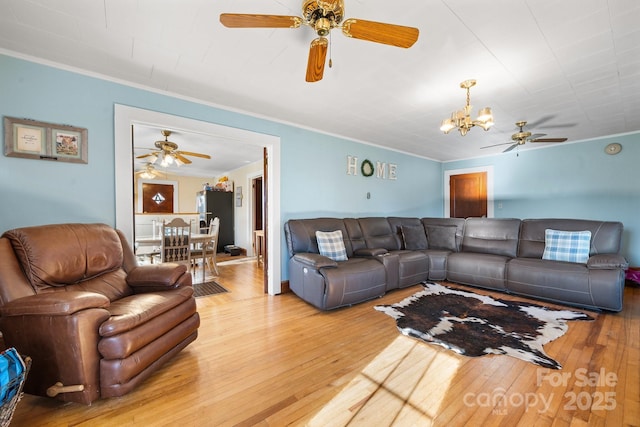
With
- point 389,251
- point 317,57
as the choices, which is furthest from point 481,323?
point 317,57

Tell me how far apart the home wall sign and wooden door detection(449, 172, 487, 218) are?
205 centimetres

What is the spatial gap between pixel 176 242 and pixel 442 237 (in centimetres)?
450

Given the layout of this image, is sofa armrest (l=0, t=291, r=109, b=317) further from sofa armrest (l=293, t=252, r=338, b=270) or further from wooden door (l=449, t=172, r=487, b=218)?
wooden door (l=449, t=172, r=487, b=218)

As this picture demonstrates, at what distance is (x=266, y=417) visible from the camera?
1.45m

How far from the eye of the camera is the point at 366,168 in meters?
4.90

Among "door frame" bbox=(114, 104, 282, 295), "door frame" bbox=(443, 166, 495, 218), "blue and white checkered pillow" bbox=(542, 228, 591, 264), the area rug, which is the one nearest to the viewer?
"door frame" bbox=(114, 104, 282, 295)

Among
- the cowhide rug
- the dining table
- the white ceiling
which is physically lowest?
the cowhide rug

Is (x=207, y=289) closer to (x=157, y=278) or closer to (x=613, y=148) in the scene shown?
(x=157, y=278)

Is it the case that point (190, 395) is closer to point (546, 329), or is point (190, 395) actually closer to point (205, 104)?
point (205, 104)

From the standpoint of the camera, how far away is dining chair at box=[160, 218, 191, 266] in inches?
156

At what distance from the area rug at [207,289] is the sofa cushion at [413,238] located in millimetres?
3105

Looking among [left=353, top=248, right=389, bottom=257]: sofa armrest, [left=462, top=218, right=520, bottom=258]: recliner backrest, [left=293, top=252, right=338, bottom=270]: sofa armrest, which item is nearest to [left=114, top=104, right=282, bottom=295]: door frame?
[left=293, top=252, right=338, bottom=270]: sofa armrest

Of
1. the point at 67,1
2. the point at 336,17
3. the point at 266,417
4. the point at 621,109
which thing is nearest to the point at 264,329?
the point at 266,417

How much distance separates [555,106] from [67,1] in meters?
4.80
